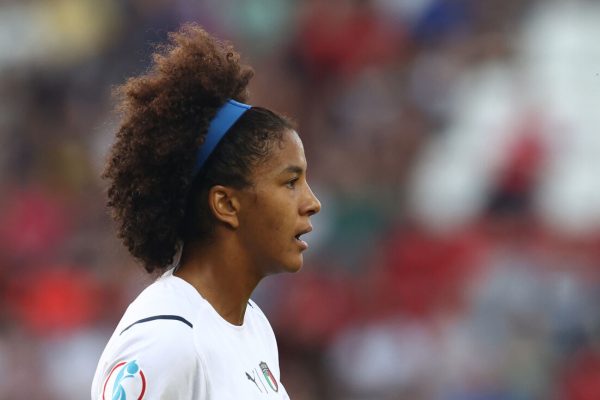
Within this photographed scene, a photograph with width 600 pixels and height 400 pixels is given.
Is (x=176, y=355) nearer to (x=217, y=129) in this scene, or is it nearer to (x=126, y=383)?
(x=126, y=383)

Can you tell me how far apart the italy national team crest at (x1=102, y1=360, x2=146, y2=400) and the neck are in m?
0.38

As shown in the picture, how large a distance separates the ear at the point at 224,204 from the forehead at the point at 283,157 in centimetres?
A: 8

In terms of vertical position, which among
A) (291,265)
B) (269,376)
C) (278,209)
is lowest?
(269,376)

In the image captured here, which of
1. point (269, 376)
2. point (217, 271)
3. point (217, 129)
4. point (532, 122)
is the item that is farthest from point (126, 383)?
point (532, 122)

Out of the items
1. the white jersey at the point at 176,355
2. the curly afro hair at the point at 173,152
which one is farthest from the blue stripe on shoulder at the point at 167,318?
the curly afro hair at the point at 173,152

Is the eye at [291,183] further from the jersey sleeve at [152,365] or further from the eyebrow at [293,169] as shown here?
the jersey sleeve at [152,365]

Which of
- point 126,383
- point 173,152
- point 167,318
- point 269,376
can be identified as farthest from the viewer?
point 269,376

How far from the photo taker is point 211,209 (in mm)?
3148

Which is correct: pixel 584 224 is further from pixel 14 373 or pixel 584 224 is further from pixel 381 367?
pixel 14 373

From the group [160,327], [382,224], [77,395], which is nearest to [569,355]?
[382,224]

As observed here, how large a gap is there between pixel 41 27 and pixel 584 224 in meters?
4.66

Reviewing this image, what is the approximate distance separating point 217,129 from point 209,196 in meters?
0.17

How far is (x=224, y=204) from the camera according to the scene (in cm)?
315

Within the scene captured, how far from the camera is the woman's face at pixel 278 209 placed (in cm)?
316
